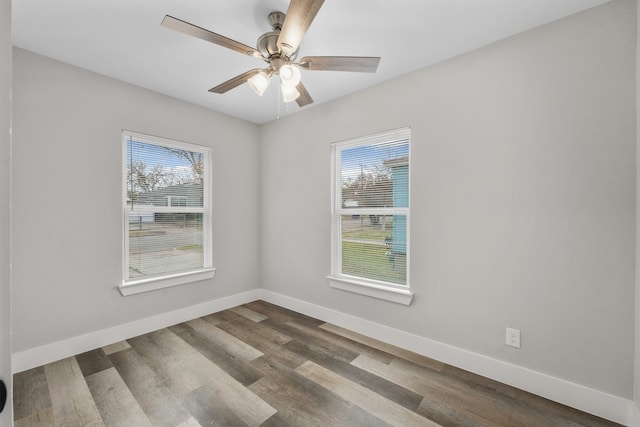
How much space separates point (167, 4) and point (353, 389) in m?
2.83

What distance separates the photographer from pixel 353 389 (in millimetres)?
2016

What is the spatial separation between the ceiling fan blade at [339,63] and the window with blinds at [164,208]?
6.69 feet

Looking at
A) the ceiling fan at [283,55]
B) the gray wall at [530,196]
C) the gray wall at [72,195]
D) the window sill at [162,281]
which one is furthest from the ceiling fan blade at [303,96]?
the window sill at [162,281]

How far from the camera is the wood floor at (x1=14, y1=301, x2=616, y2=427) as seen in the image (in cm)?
174

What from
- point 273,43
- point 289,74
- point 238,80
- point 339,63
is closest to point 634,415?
point 339,63

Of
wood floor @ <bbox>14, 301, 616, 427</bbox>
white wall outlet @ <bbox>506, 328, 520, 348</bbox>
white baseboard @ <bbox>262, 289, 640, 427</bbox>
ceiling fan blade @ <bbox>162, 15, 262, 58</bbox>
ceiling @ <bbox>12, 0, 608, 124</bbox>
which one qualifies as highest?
ceiling @ <bbox>12, 0, 608, 124</bbox>

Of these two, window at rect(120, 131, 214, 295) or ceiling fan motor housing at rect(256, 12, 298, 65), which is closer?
ceiling fan motor housing at rect(256, 12, 298, 65)

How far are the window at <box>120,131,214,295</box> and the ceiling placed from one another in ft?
2.56

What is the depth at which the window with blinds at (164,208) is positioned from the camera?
9.30 feet

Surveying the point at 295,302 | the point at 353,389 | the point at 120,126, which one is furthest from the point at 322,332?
the point at 120,126

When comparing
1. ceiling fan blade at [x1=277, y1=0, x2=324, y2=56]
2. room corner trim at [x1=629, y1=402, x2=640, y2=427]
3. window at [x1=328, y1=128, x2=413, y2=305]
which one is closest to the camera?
ceiling fan blade at [x1=277, y1=0, x2=324, y2=56]

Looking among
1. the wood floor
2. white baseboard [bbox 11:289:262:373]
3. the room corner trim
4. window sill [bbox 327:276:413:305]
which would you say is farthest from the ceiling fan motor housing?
the room corner trim

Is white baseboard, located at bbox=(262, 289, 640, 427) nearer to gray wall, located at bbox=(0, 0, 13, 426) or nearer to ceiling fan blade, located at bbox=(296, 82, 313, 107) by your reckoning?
ceiling fan blade, located at bbox=(296, 82, 313, 107)

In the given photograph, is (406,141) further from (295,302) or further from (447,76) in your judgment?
(295,302)
